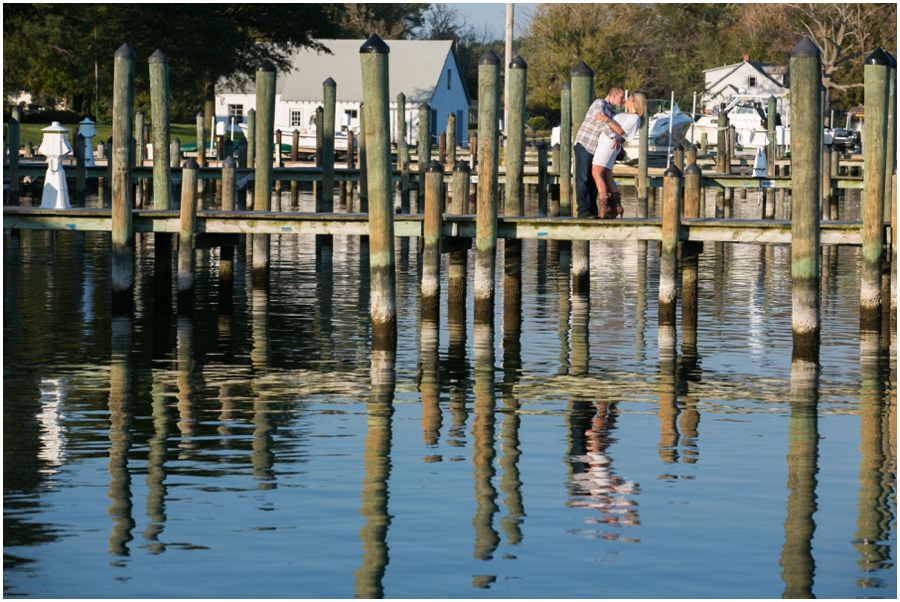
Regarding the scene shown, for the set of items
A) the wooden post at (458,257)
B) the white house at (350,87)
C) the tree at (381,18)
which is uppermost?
the tree at (381,18)

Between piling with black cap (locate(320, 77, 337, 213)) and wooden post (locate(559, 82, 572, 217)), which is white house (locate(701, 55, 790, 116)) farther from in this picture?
wooden post (locate(559, 82, 572, 217))

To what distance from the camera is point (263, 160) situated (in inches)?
720

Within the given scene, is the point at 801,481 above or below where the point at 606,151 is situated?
below

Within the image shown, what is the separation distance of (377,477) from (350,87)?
2035 inches

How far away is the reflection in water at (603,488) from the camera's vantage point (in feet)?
29.1

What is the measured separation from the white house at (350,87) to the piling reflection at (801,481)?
151ft

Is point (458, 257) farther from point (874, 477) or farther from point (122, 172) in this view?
point (874, 477)

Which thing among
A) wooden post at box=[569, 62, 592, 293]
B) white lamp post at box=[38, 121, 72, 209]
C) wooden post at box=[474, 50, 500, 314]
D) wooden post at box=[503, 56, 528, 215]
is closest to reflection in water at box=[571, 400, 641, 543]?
wooden post at box=[474, 50, 500, 314]

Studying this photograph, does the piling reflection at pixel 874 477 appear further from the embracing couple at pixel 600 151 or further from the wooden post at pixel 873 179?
the embracing couple at pixel 600 151

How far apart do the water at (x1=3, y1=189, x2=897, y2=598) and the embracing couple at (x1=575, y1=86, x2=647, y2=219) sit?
1.40 m

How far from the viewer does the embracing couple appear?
632 inches

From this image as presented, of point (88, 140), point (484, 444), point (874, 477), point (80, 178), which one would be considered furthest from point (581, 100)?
point (88, 140)

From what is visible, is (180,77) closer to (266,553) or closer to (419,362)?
(419,362)

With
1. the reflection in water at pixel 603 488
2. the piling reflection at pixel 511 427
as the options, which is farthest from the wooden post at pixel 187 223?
the reflection in water at pixel 603 488
